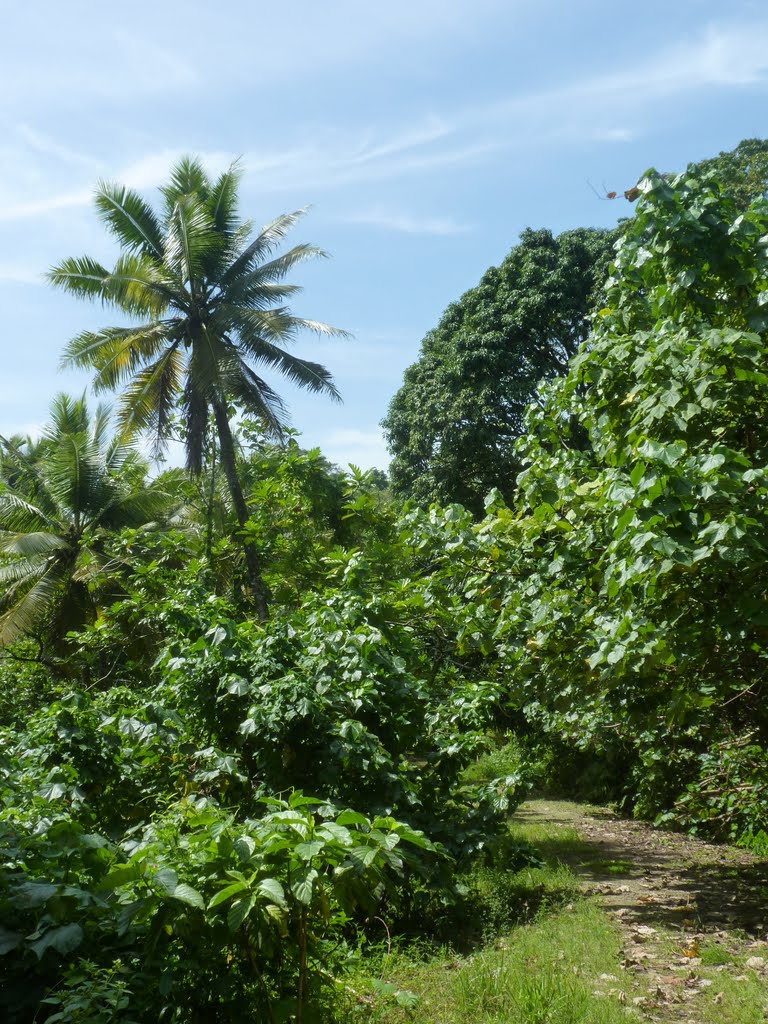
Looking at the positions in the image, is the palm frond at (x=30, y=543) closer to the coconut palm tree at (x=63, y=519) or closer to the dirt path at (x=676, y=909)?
the coconut palm tree at (x=63, y=519)

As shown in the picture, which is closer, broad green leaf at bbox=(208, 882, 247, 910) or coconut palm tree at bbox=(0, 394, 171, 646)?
broad green leaf at bbox=(208, 882, 247, 910)

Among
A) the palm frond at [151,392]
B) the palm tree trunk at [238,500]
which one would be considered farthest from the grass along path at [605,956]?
the palm frond at [151,392]

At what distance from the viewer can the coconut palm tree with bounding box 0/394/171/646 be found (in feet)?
54.4

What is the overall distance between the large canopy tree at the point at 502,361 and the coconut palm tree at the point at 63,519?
6328mm

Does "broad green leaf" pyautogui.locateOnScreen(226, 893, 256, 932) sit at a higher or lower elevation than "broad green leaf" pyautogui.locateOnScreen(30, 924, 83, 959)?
higher

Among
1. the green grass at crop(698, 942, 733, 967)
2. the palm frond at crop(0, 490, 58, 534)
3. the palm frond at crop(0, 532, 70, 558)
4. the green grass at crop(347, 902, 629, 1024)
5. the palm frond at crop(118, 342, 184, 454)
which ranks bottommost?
the green grass at crop(698, 942, 733, 967)

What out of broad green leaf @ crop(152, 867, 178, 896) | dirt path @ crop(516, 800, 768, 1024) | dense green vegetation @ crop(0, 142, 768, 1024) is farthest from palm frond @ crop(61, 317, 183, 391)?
broad green leaf @ crop(152, 867, 178, 896)

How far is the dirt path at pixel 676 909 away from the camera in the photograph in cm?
487

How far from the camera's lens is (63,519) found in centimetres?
1802

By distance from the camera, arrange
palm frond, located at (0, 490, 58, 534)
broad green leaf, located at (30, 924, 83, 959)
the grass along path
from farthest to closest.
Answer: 1. palm frond, located at (0, 490, 58, 534)
2. the grass along path
3. broad green leaf, located at (30, 924, 83, 959)

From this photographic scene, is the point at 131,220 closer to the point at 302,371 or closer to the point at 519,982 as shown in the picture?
the point at 302,371

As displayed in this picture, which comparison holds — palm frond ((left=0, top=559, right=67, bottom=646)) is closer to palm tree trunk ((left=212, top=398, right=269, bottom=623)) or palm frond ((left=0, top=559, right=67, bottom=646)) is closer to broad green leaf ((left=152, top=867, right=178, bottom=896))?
palm tree trunk ((left=212, top=398, right=269, bottom=623))

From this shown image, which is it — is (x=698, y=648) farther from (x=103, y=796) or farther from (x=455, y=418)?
(x=455, y=418)

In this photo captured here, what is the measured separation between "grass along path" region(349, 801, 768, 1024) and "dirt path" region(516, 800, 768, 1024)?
1cm
